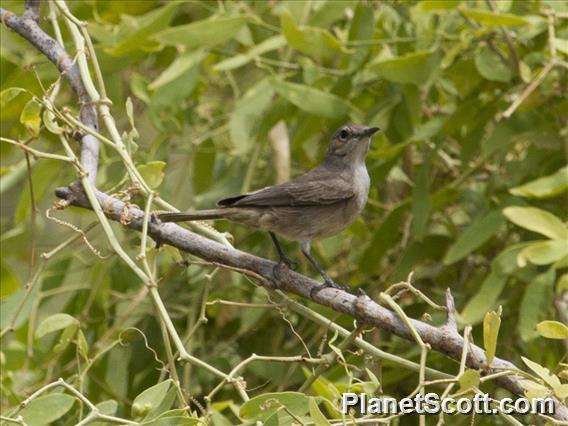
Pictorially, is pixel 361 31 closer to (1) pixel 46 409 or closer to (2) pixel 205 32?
(2) pixel 205 32

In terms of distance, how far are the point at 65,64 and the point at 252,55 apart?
2.54 ft

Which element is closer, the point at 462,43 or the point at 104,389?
the point at 462,43

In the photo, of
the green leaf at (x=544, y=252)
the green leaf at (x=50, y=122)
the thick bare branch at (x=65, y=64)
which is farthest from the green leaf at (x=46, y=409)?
the green leaf at (x=544, y=252)

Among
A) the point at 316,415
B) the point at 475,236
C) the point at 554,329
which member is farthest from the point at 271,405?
the point at 475,236

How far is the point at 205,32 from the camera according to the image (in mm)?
3592

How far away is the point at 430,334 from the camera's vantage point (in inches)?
97.0

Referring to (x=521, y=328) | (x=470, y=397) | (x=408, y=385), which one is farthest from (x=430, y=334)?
(x=408, y=385)

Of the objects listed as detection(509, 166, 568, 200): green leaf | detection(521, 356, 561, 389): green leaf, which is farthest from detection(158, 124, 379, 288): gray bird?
detection(521, 356, 561, 389): green leaf

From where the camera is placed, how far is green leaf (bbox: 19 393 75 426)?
2520 mm

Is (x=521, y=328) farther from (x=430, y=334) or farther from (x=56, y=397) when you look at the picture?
(x=56, y=397)

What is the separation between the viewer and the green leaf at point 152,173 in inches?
113

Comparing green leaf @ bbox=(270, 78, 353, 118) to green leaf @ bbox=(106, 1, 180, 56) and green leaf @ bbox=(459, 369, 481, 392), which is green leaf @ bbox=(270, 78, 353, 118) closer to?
green leaf @ bbox=(106, 1, 180, 56)

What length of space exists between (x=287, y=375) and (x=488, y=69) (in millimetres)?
1231

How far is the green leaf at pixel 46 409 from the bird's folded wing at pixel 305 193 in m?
1.12
